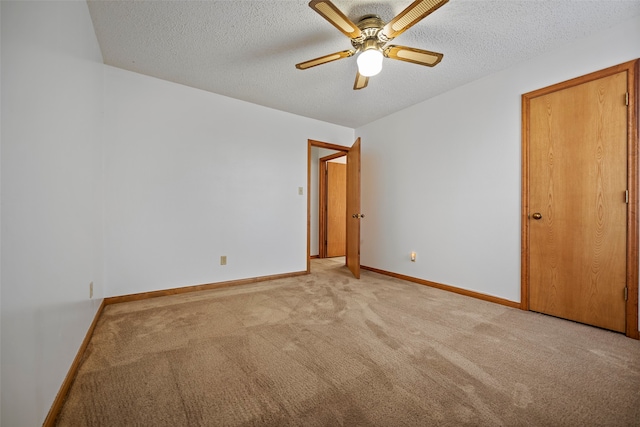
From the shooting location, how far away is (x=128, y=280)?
9.02ft

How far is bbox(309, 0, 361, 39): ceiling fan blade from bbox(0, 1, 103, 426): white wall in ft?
4.25

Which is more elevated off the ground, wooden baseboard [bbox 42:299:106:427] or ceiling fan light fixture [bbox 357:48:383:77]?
ceiling fan light fixture [bbox 357:48:383:77]

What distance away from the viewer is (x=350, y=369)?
1.55 meters

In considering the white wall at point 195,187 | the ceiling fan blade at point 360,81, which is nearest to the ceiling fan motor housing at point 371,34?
the ceiling fan blade at point 360,81

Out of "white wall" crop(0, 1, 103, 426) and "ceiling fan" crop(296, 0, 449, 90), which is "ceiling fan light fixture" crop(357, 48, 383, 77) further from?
"white wall" crop(0, 1, 103, 426)

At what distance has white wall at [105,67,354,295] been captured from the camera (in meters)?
2.74

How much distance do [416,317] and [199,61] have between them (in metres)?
3.20

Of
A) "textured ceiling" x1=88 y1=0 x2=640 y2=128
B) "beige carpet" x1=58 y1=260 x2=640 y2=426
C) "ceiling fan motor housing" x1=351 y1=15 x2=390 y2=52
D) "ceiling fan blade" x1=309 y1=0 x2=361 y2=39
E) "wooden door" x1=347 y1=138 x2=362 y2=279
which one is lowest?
"beige carpet" x1=58 y1=260 x2=640 y2=426

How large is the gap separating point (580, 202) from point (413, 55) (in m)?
1.89

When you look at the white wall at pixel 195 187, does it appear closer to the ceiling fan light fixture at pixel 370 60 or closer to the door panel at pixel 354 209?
the door panel at pixel 354 209

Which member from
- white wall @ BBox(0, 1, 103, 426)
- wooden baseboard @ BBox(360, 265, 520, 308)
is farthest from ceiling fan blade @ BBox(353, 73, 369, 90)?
wooden baseboard @ BBox(360, 265, 520, 308)

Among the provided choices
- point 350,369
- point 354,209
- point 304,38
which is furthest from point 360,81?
point 350,369

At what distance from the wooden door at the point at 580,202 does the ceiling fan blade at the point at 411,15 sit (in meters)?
1.69

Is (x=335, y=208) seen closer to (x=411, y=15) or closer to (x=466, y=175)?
(x=466, y=175)
